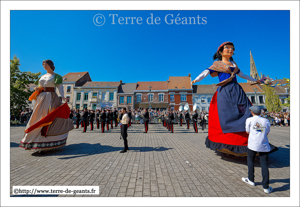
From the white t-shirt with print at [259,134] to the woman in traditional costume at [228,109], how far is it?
34.9 inches

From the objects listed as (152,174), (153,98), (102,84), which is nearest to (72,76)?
(102,84)

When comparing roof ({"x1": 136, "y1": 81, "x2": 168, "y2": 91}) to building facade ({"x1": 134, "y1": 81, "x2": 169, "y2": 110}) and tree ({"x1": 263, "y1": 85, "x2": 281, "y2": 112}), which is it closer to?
building facade ({"x1": 134, "y1": 81, "x2": 169, "y2": 110})

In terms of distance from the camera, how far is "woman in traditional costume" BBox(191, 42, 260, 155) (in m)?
3.40

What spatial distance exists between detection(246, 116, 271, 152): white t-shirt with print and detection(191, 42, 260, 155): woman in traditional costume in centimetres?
89

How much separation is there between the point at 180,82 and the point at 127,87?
14863mm

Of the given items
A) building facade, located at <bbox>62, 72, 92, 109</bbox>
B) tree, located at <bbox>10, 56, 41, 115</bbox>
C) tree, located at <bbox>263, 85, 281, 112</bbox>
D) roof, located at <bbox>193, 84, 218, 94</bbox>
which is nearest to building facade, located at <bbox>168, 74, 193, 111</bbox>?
roof, located at <bbox>193, 84, 218, 94</bbox>

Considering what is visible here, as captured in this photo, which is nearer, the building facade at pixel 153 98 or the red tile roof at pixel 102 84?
the building facade at pixel 153 98

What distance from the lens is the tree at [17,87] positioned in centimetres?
1626

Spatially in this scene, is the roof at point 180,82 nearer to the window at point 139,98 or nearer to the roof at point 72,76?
the window at point 139,98


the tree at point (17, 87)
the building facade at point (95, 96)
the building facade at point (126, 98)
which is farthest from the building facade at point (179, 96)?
the tree at point (17, 87)

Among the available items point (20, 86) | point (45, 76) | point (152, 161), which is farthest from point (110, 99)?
point (152, 161)

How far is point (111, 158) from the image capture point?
4004mm

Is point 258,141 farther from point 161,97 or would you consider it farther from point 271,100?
point 271,100

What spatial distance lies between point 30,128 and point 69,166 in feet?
6.88
